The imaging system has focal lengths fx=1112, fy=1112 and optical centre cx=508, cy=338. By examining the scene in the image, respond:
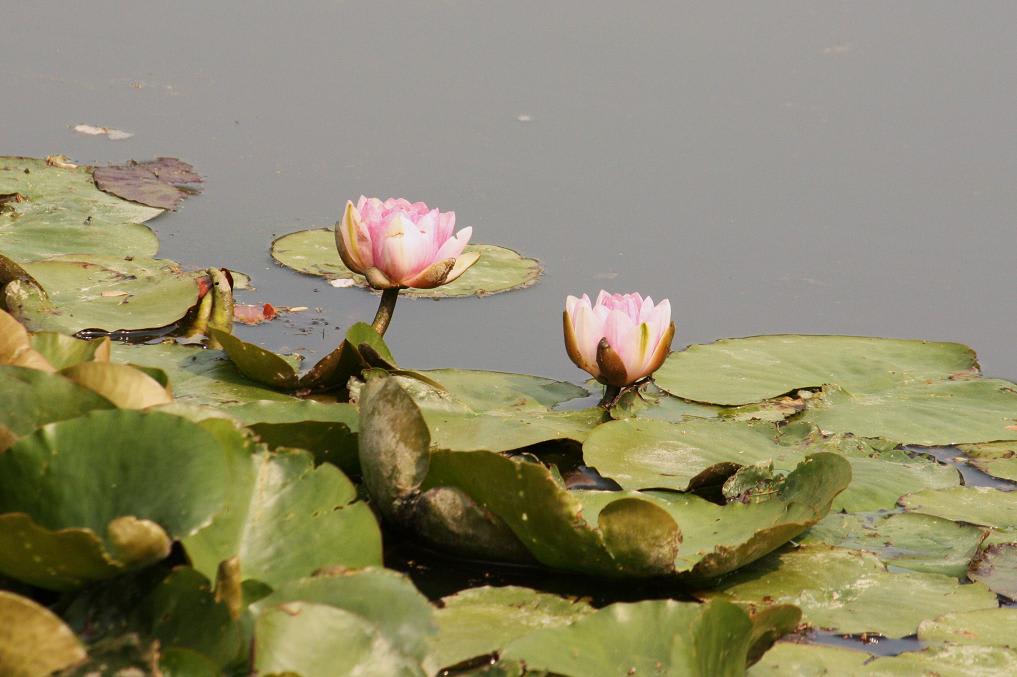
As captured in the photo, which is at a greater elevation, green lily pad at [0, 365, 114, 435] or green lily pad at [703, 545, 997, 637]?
green lily pad at [0, 365, 114, 435]

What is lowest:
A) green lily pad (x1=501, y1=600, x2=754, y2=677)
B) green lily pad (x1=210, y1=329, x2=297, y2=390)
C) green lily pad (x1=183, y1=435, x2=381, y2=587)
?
green lily pad (x1=210, y1=329, x2=297, y2=390)

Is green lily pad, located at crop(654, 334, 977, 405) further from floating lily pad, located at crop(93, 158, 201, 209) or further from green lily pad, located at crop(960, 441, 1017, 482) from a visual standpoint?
floating lily pad, located at crop(93, 158, 201, 209)

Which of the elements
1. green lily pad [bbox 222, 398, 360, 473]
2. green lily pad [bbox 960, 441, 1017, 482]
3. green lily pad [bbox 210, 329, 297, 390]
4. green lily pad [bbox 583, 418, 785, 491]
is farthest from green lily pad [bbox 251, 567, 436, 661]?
green lily pad [bbox 960, 441, 1017, 482]

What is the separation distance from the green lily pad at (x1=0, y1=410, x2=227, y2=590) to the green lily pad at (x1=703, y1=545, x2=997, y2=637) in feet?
2.50

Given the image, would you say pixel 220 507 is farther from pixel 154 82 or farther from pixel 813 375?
pixel 154 82

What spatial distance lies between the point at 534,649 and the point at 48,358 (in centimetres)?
74

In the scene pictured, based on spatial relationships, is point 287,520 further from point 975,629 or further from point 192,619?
point 975,629

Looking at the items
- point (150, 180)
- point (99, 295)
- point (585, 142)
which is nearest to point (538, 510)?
point (99, 295)

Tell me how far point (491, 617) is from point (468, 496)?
0.17m

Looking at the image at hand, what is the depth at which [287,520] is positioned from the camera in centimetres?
123

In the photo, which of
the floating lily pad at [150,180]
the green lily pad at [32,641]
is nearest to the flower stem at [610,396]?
the green lily pad at [32,641]

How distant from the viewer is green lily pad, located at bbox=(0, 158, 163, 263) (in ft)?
9.19

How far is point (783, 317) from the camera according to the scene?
2.83 meters

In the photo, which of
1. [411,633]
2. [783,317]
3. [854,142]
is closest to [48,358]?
[411,633]
